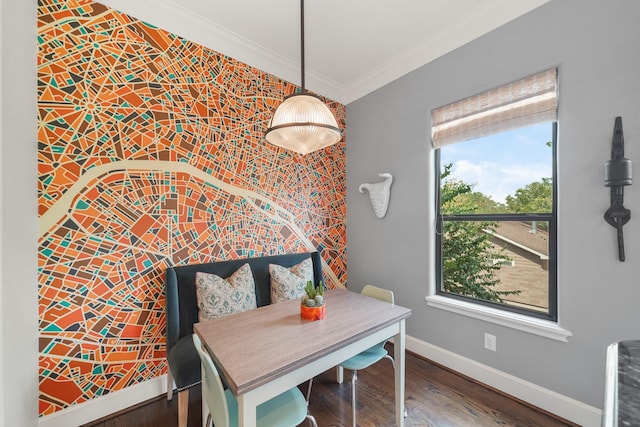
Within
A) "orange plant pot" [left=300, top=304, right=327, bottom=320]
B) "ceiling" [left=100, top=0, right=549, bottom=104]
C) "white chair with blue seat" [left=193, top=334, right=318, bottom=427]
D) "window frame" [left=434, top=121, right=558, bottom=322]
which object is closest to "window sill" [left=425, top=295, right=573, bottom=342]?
"window frame" [left=434, top=121, right=558, bottom=322]

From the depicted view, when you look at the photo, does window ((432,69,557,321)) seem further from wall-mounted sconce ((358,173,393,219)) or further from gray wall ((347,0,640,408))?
wall-mounted sconce ((358,173,393,219))

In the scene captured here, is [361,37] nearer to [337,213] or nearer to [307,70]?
[307,70]

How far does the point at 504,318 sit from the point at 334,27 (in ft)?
8.99

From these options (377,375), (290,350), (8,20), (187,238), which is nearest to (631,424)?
(290,350)

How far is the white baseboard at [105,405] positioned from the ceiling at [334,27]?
2.73 meters

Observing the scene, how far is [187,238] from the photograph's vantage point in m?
2.12

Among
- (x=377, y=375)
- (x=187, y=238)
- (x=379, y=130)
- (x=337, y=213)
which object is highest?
(x=379, y=130)

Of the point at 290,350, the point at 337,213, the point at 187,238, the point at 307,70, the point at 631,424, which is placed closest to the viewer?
the point at 631,424

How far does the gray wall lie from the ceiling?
0.15 meters

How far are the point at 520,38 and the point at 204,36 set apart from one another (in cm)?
250

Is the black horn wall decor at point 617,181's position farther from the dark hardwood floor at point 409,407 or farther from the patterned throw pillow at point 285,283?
the patterned throw pillow at point 285,283

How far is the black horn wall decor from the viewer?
56.5 inches

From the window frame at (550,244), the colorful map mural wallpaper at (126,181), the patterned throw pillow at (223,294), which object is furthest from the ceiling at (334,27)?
the patterned throw pillow at (223,294)

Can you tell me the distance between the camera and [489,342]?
2.03 metres
